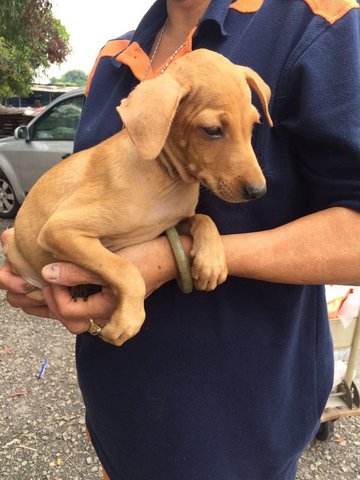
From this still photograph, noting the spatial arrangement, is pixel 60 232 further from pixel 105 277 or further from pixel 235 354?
pixel 235 354

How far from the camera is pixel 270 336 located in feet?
4.48

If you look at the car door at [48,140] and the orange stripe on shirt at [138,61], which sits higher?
the orange stripe on shirt at [138,61]

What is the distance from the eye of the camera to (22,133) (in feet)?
23.3

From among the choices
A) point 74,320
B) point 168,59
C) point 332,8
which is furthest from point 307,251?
point 168,59

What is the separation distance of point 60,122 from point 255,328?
629 cm

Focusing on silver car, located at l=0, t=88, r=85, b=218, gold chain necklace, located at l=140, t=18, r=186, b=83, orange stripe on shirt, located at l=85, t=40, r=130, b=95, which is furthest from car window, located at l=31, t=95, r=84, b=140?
gold chain necklace, located at l=140, t=18, r=186, b=83

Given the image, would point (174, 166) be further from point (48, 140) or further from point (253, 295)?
point (48, 140)

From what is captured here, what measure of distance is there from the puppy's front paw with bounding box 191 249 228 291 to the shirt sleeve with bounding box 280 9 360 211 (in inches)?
12.1

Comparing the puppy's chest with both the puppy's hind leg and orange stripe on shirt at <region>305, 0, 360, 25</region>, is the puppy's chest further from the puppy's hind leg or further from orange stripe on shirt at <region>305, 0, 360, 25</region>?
orange stripe on shirt at <region>305, 0, 360, 25</region>

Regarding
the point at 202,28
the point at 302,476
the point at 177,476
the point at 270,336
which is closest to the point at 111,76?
the point at 202,28

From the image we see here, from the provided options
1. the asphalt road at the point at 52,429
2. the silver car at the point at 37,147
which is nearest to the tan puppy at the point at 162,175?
the asphalt road at the point at 52,429

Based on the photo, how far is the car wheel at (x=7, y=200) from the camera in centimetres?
777

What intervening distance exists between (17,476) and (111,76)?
2552 millimetres

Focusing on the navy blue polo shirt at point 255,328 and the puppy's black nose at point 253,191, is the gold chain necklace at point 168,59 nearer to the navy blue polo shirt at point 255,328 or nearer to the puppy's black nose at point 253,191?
the navy blue polo shirt at point 255,328
